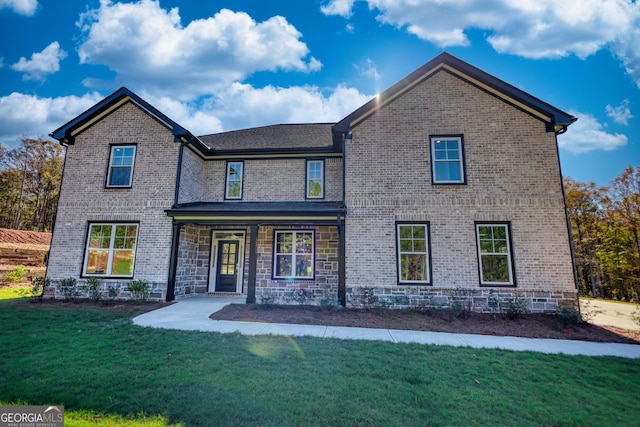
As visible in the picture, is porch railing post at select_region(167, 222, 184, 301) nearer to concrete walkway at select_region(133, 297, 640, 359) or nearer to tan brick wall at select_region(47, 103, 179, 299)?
tan brick wall at select_region(47, 103, 179, 299)

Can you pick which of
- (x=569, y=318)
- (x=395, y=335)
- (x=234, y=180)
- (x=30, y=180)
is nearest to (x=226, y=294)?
(x=234, y=180)

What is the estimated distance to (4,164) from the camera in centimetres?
2736

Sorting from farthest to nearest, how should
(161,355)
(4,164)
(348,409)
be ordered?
(4,164)
(161,355)
(348,409)

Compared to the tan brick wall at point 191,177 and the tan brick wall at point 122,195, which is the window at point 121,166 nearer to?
the tan brick wall at point 122,195

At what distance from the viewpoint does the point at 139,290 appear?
988 centimetres

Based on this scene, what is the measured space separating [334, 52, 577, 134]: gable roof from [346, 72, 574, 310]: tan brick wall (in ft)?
0.63

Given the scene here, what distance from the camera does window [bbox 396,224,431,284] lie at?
924 centimetres

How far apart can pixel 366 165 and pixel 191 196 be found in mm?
6928

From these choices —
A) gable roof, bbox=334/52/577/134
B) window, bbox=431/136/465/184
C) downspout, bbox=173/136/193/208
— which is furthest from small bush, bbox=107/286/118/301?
window, bbox=431/136/465/184

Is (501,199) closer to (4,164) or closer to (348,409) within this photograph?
(348,409)

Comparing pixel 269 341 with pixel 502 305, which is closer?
pixel 269 341

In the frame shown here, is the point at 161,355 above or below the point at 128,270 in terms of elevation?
below

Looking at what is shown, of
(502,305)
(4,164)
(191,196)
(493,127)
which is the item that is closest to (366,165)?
(493,127)

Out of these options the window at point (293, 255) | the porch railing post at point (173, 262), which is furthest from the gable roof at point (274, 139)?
the porch railing post at point (173, 262)
